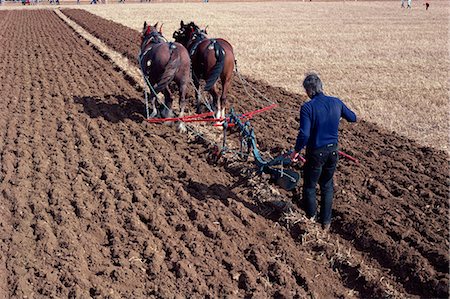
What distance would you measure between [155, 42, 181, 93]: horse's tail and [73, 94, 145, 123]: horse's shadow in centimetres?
116

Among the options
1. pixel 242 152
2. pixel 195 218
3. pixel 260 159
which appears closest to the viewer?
pixel 195 218

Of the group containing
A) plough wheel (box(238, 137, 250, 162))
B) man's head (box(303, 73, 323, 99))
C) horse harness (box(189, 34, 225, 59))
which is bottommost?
plough wheel (box(238, 137, 250, 162))

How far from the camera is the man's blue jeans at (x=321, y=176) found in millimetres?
5742

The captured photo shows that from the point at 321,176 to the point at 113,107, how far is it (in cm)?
645

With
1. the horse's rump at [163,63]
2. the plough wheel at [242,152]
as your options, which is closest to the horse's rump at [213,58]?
the horse's rump at [163,63]

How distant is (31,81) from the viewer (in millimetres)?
13664

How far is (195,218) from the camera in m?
6.27

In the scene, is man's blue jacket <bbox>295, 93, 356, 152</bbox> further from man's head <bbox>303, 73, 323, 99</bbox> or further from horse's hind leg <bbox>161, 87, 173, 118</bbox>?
horse's hind leg <bbox>161, 87, 173, 118</bbox>

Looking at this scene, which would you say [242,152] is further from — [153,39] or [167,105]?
[153,39]

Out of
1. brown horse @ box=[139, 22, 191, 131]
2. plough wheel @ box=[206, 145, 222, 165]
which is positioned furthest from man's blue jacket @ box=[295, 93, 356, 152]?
brown horse @ box=[139, 22, 191, 131]

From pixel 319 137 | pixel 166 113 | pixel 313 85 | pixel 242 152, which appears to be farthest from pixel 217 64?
pixel 319 137

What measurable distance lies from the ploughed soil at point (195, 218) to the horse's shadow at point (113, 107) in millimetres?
247

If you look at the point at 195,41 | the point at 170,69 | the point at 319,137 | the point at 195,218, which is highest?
the point at 195,41

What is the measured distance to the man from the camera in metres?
5.59
